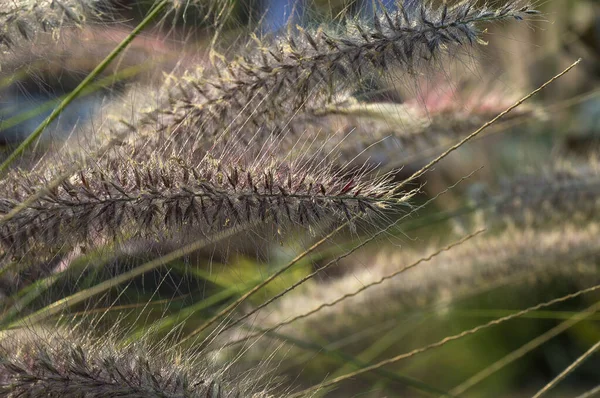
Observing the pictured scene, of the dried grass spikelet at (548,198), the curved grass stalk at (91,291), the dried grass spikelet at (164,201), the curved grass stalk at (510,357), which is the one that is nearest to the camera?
the dried grass spikelet at (164,201)

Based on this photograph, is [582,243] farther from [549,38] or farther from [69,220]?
[69,220]

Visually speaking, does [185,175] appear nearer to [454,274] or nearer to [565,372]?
[565,372]

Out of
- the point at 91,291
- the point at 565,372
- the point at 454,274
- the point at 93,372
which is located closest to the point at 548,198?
the point at 454,274

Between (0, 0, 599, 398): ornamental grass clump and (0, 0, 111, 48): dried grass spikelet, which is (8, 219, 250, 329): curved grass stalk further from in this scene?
(0, 0, 111, 48): dried grass spikelet

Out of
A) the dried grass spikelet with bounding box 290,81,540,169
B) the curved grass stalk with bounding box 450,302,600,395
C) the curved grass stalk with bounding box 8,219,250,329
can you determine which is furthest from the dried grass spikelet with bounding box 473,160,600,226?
the curved grass stalk with bounding box 8,219,250,329

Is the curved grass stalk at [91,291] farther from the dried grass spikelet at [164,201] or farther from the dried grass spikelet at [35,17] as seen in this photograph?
the dried grass spikelet at [35,17]

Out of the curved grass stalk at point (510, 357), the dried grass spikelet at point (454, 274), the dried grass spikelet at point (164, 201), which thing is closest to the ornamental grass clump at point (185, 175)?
the dried grass spikelet at point (164, 201)
